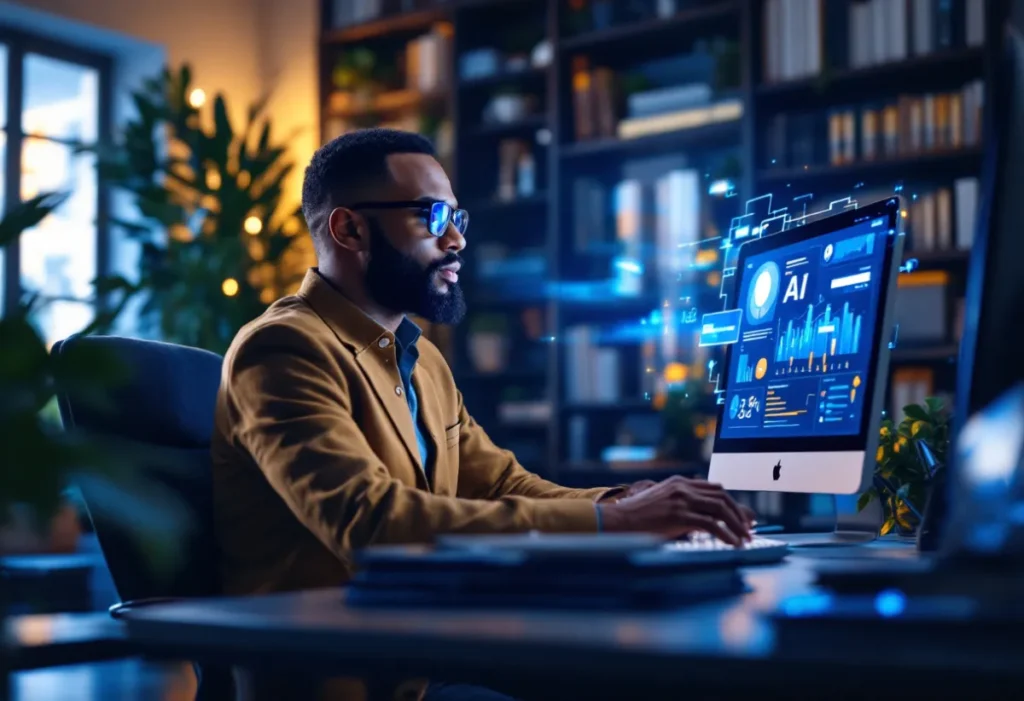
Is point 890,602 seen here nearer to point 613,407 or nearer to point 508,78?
point 613,407

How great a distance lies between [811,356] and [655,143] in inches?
116

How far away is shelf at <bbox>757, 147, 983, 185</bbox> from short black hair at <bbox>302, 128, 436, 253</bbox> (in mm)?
2288

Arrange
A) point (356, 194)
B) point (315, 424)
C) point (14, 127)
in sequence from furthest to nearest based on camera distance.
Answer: point (14, 127) → point (356, 194) → point (315, 424)

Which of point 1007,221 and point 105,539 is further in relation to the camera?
point 105,539

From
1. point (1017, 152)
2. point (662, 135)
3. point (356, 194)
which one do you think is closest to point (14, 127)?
point (662, 135)

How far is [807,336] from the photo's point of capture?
1659 mm

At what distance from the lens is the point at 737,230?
208cm

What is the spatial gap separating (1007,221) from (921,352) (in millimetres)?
2769

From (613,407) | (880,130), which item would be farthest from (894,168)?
(613,407)

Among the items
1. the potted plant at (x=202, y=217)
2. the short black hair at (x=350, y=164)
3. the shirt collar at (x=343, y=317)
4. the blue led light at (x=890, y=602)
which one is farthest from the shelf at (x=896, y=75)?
the blue led light at (x=890, y=602)

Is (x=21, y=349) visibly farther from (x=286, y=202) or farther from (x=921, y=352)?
(x=286, y=202)

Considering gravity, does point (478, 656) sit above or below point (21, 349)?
below

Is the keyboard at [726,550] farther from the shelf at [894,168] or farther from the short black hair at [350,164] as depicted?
the shelf at [894,168]

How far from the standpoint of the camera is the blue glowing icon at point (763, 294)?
177cm
